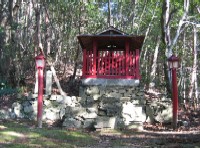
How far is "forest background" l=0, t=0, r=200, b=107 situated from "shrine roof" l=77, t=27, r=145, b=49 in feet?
5.11

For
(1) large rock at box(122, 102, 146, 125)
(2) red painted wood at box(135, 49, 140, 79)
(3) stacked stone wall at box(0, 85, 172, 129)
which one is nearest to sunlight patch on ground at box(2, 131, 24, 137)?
(3) stacked stone wall at box(0, 85, 172, 129)

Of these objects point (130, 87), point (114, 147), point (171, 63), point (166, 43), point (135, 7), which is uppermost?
point (135, 7)

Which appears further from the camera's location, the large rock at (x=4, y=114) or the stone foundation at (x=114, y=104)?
the large rock at (x=4, y=114)

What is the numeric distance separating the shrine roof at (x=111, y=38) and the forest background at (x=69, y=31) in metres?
1.56

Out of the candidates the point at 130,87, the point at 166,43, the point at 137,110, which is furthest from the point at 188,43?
the point at 137,110

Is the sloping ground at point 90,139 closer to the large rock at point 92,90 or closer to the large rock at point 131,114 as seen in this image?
the large rock at point 131,114

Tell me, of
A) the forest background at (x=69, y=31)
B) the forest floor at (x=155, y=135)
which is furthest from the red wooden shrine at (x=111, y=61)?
the forest floor at (x=155, y=135)

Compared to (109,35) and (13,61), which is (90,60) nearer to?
(109,35)

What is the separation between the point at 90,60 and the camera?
49.8 ft

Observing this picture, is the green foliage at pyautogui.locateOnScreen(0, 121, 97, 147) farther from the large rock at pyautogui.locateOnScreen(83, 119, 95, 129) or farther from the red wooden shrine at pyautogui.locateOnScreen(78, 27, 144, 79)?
the red wooden shrine at pyautogui.locateOnScreen(78, 27, 144, 79)

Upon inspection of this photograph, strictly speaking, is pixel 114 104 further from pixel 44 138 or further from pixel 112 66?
pixel 44 138

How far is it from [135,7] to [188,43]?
851 centimetres

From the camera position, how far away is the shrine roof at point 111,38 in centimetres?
1456

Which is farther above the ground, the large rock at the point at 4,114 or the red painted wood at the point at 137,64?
the red painted wood at the point at 137,64
